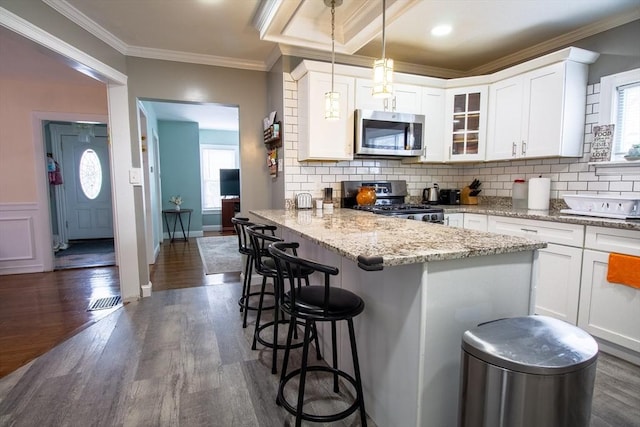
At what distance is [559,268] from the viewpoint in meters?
2.46

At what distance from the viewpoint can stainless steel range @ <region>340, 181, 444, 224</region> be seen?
3.09m

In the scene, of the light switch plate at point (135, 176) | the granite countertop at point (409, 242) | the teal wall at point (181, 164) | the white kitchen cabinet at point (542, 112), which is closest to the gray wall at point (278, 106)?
the light switch plate at point (135, 176)

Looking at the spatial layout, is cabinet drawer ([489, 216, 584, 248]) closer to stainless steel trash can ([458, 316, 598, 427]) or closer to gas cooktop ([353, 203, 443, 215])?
gas cooktop ([353, 203, 443, 215])

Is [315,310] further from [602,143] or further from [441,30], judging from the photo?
[602,143]

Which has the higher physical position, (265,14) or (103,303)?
(265,14)

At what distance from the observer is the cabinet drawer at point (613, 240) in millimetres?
2049

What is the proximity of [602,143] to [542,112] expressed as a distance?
0.51 m

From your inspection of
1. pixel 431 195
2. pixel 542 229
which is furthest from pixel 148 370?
pixel 431 195

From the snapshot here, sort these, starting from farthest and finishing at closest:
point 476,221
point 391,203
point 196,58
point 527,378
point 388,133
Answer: point 391,203 < point 196,58 < point 388,133 < point 476,221 < point 527,378

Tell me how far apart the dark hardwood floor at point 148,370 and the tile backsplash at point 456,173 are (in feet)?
4.35

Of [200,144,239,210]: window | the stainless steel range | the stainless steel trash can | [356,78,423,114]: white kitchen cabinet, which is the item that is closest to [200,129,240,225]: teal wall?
[200,144,239,210]: window

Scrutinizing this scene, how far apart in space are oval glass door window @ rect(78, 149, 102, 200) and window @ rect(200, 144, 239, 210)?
7.35ft

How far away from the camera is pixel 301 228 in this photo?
1.86 m

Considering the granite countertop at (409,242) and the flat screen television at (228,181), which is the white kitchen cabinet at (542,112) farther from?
the flat screen television at (228,181)
